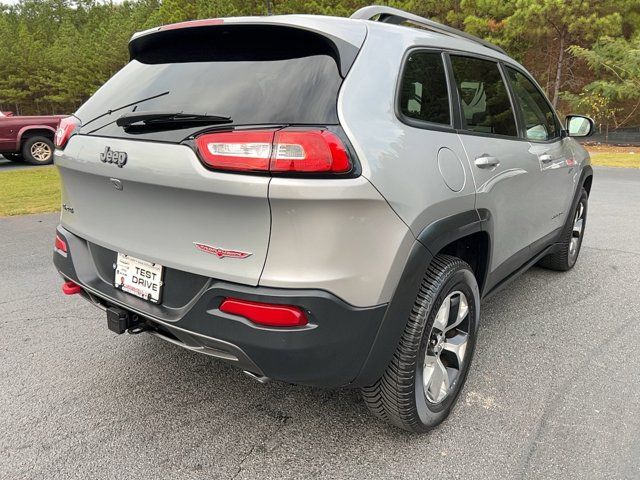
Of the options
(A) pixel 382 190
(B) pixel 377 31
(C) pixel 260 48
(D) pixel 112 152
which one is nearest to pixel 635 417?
(A) pixel 382 190

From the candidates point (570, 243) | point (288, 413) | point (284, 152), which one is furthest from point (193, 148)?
point (570, 243)

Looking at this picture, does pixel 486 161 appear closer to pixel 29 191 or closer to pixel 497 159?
pixel 497 159

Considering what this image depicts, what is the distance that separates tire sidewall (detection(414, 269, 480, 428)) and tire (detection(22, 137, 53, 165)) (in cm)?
1271

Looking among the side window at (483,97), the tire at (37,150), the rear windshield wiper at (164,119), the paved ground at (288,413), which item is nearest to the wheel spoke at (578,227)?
the paved ground at (288,413)

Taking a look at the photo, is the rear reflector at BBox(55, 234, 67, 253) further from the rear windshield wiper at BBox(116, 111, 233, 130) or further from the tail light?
the tail light

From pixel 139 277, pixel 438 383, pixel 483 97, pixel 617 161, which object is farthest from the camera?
pixel 617 161

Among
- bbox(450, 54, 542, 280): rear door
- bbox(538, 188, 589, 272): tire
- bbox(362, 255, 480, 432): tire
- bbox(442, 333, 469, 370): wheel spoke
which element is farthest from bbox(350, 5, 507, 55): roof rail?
bbox(538, 188, 589, 272): tire

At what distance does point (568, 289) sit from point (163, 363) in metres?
3.27

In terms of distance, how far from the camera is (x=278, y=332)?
1.75m

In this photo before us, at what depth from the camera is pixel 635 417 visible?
8.02ft

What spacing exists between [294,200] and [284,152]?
0.17 meters

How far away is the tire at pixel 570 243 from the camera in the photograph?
13.9ft

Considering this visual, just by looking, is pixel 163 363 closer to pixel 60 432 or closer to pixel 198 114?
pixel 60 432

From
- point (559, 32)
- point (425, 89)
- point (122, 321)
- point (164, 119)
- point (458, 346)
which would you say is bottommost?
point (458, 346)
